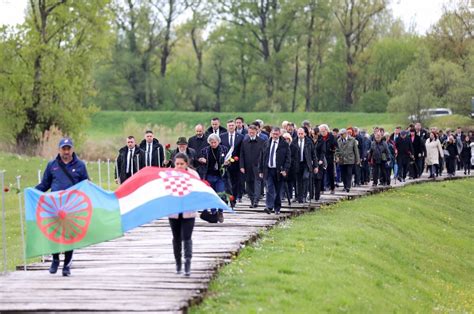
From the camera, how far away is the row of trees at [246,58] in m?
62.3

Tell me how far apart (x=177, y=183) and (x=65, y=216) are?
182 centimetres

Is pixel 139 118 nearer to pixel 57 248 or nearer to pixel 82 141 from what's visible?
pixel 82 141

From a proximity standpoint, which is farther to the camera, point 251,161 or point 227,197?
point 251,161

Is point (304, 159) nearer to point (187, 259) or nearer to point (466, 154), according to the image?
point (187, 259)

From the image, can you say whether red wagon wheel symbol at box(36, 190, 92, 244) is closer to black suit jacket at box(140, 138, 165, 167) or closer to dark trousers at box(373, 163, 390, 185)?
black suit jacket at box(140, 138, 165, 167)

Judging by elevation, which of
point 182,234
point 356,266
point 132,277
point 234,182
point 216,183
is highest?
point 216,183

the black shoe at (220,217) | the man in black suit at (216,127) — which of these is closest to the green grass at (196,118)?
the man in black suit at (216,127)

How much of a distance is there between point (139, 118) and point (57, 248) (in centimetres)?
6888

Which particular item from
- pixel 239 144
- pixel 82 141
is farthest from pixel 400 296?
pixel 82 141

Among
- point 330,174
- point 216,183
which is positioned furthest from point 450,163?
point 216,183

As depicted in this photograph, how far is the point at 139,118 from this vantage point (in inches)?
3359

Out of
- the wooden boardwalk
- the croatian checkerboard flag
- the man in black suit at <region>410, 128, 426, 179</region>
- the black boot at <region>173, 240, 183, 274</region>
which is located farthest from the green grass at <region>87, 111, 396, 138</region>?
the black boot at <region>173, 240, 183, 274</region>

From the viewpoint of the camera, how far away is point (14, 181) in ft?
157

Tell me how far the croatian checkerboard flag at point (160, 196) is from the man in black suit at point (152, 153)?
29.6 ft
